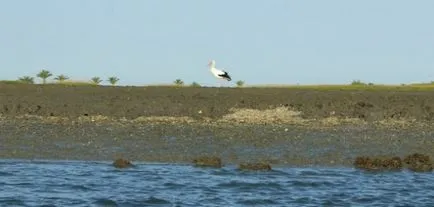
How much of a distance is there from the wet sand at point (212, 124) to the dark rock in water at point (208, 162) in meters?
0.70

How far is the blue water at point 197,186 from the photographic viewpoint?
18.9 metres

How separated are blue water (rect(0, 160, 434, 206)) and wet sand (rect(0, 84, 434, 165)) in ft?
3.69

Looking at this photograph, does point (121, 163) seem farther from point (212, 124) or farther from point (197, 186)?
point (212, 124)

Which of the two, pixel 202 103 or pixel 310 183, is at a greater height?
pixel 202 103

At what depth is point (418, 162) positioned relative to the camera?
22.5 meters

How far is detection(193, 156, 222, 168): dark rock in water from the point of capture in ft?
73.7

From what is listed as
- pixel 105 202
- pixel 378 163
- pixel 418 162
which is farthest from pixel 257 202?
pixel 418 162

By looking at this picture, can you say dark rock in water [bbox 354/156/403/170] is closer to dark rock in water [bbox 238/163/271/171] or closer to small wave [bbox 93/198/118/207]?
dark rock in water [bbox 238/163/271/171]

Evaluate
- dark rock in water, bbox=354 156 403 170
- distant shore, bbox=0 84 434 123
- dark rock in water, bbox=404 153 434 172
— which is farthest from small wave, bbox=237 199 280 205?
distant shore, bbox=0 84 434 123

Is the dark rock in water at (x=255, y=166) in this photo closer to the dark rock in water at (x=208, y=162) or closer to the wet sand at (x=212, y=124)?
the dark rock in water at (x=208, y=162)

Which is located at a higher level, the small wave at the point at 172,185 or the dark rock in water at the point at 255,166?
the dark rock in water at the point at 255,166

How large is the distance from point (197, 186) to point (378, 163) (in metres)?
4.23

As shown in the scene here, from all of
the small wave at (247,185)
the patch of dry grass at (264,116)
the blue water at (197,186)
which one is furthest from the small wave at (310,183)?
the patch of dry grass at (264,116)

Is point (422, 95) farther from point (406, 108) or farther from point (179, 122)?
point (179, 122)
